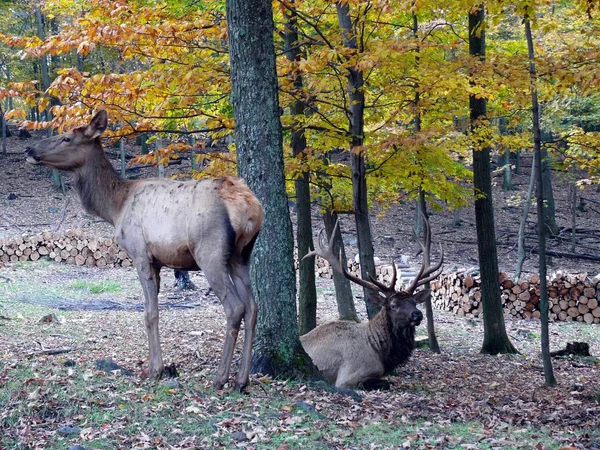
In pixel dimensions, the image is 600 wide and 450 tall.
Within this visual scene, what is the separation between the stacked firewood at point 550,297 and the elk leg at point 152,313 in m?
10.8

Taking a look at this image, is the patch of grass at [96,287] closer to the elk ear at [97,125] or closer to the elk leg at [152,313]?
the elk ear at [97,125]

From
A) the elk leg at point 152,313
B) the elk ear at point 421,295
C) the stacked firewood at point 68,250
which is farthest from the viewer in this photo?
the stacked firewood at point 68,250

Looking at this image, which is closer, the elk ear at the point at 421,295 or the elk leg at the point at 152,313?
the elk leg at the point at 152,313

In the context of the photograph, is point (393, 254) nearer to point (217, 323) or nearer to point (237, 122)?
point (217, 323)

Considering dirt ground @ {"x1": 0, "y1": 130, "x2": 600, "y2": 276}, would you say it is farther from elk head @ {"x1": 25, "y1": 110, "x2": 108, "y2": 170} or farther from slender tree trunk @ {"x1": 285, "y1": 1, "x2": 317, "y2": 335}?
elk head @ {"x1": 25, "y1": 110, "x2": 108, "y2": 170}

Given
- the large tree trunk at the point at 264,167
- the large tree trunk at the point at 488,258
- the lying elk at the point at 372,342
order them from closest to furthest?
1. the large tree trunk at the point at 264,167
2. the lying elk at the point at 372,342
3. the large tree trunk at the point at 488,258

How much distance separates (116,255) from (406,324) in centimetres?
1374

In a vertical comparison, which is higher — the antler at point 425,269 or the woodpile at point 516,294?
the antler at point 425,269

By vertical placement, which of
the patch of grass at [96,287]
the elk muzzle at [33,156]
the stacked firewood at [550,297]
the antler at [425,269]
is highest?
the elk muzzle at [33,156]

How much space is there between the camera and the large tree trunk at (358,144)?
1090 cm

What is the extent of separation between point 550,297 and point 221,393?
39.4ft

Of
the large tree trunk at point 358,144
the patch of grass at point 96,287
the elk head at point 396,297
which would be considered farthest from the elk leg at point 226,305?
the patch of grass at point 96,287

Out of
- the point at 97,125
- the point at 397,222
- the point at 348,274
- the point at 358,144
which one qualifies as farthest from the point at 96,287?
the point at 397,222

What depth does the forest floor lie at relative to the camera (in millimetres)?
5727
